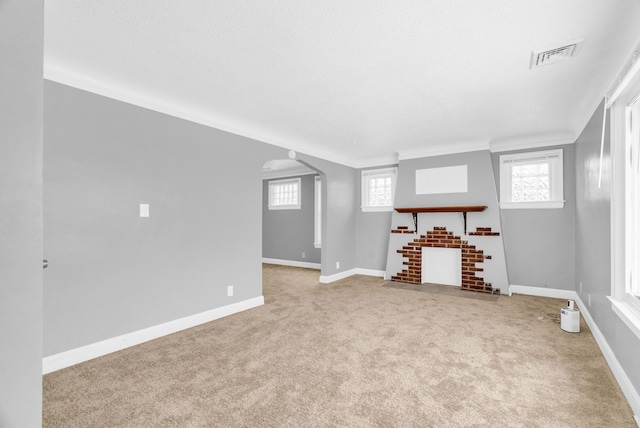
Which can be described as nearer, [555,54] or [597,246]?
[555,54]

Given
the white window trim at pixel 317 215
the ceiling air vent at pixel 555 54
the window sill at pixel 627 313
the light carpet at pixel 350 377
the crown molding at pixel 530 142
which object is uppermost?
the ceiling air vent at pixel 555 54

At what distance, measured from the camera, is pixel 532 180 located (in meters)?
4.73

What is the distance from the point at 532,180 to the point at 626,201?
9.45 feet

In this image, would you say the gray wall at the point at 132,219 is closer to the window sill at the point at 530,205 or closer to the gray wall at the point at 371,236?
the gray wall at the point at 371,236

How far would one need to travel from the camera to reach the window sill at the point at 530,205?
14.8 ft

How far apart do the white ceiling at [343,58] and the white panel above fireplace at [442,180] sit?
1432 mm

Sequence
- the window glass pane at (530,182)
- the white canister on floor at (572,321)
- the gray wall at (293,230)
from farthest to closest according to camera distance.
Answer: the gray wall at (293,230) < the window glass pane at (530,182) < the white canister on floor at (572,321)

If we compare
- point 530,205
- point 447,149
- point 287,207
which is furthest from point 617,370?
point 287,207

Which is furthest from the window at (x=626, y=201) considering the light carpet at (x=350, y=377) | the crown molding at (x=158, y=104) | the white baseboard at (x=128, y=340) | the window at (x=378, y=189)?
the window at (x=378, y=189)

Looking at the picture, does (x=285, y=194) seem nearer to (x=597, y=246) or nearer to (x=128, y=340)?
(x=128, y=340)

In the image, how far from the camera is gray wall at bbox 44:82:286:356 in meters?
2.44

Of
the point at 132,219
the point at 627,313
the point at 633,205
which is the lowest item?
the point at 627,313

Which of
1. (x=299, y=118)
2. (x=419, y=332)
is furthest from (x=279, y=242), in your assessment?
(x=419, y=332)

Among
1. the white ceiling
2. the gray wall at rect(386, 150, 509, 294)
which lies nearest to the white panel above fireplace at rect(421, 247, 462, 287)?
the gray wall at rect(386, 150, 509, 294)
